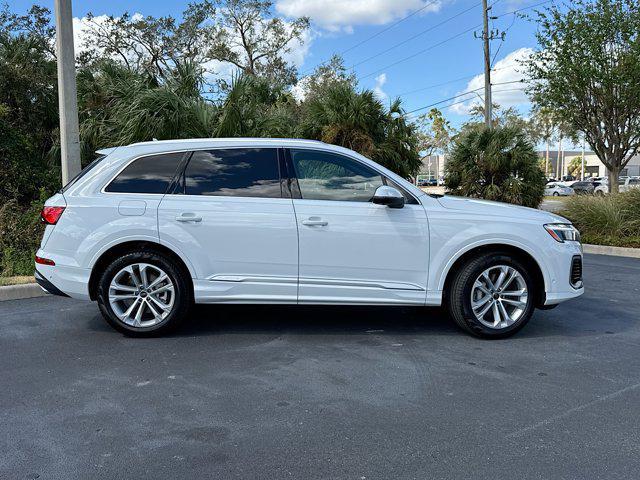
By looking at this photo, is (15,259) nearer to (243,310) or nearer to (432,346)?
(243,310)

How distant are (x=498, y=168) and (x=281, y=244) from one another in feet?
42.3

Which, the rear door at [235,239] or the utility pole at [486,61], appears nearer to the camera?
the rear door at [235,239]

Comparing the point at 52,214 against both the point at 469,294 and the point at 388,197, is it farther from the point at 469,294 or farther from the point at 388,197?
the point at 469,294

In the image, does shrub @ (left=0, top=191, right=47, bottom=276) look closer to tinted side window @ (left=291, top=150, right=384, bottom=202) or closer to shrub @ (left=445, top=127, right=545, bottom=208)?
tinted side window @ (left=291, top=150, right=384, bottom=202)

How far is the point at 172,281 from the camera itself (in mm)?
5203

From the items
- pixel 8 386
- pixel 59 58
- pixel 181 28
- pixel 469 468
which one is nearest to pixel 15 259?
pixel 59 58

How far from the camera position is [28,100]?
39.9 feet

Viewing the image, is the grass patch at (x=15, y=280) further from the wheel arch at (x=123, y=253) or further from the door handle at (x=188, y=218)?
the door handle at (x=188, y=218)

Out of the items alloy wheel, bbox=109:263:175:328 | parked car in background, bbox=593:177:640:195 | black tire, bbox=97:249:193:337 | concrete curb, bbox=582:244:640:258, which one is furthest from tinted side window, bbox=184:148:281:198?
parked car in background, bbox=593:177:640:195

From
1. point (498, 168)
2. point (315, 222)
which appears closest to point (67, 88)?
point (315, 222)

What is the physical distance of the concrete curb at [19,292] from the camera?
692cm

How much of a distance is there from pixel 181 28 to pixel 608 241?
1178 inches

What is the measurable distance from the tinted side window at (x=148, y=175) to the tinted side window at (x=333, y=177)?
1174 millimetres

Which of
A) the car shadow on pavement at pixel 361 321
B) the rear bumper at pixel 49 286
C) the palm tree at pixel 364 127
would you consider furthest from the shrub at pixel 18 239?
the palm tree at pixel 364 127
